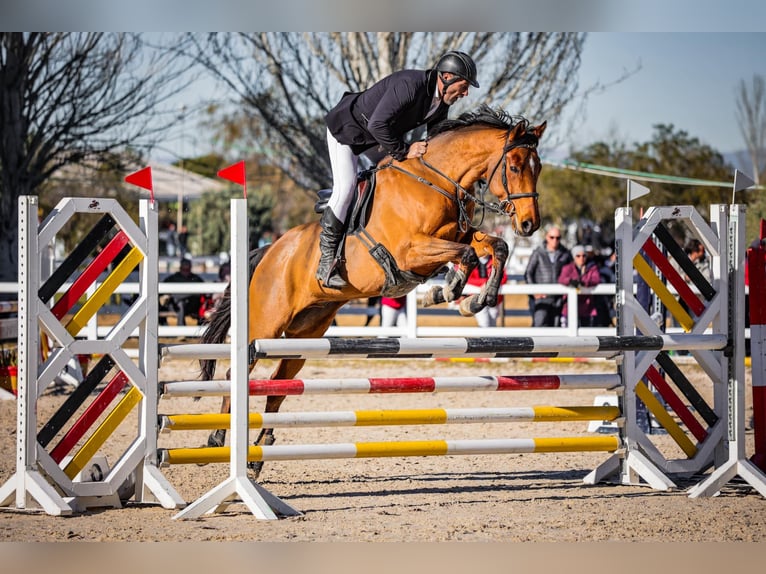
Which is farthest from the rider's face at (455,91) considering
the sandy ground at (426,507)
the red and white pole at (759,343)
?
the sandy ground at (426,507)

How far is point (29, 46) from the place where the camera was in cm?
1351

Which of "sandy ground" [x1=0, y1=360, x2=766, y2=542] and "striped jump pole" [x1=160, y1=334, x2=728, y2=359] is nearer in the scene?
"sandy ground" [x1=0, y1=360, x2=766, y2=542]

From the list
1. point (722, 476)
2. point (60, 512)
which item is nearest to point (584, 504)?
point (722, 476)

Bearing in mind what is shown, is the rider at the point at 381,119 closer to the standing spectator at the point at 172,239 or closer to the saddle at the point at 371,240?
the saddle at the point at 371,240

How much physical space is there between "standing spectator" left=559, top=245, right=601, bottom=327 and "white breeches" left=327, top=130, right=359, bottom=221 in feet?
20.2

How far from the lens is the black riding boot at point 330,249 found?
17.5 ft

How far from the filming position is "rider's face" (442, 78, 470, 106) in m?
4.89

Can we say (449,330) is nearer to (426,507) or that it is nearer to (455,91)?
(455,91)

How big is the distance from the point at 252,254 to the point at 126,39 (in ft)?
30.9

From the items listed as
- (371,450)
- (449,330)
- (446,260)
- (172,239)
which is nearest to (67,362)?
(371,450)

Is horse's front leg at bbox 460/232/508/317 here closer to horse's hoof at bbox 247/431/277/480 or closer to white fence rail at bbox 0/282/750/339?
horse's hoof at bbox 247/431/277/480

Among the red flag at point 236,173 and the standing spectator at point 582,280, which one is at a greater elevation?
the red flag at point 236,173

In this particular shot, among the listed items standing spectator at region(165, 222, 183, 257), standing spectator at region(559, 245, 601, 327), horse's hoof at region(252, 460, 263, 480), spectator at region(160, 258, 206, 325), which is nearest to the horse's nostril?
horse's hoof at region(252, 460, 263, 480)

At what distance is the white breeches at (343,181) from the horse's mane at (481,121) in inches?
19.6
